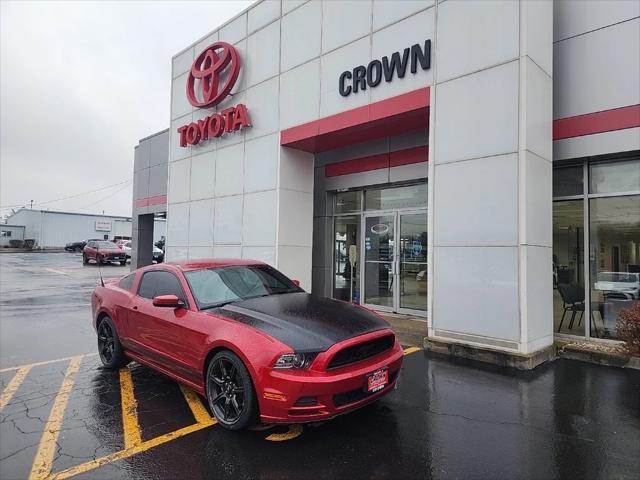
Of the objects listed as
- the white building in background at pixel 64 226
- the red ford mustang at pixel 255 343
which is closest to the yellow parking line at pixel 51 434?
the red ford mustang at pixel 255 343

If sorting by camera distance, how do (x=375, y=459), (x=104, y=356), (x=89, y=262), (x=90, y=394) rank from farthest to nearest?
(x=89, y=262) < (x=104, y=356) < (x=90, y=394) < (x=375, y=459)

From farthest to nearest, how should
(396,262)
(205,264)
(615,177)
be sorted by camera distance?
(396,262) → (615,177) → (205,264)

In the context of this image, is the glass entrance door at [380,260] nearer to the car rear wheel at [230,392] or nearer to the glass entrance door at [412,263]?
the glass entrance door at [412,263]

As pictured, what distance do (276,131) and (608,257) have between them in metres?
7.31

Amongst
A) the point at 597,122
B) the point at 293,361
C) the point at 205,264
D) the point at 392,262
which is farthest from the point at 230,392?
the point at 392,262

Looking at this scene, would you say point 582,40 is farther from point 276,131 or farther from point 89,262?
point 89,262

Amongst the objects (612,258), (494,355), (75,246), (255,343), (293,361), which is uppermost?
(75,246)

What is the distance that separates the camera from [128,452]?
11.6 feet

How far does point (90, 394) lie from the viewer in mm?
→ 4965

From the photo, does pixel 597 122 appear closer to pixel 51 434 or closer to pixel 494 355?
pixel 494 355

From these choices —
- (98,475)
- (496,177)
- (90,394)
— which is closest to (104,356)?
(90,394)

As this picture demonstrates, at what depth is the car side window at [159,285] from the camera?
498 centimetres

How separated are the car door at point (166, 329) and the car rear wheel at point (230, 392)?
0.25 meters

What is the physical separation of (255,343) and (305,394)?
0.62m
